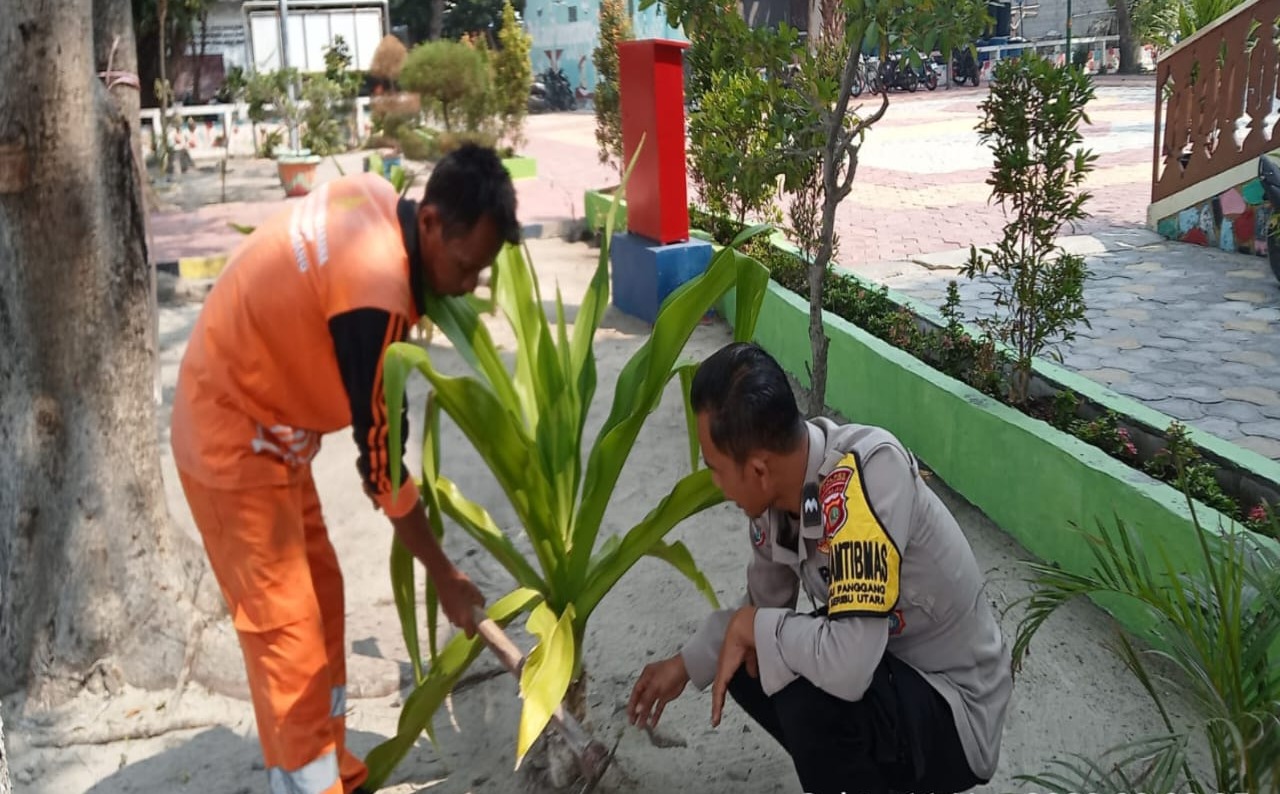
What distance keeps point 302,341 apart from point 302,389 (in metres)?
0.11

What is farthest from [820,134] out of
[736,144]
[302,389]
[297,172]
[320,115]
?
[320,115]

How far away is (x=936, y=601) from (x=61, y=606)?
239 centimetres

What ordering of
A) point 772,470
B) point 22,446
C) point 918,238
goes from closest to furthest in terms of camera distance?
point 772,470 → point 22,446 → point 918,238

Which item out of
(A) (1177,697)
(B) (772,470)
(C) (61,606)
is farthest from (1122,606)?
(C) (61,606)

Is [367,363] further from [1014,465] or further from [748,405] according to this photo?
[1014,465]

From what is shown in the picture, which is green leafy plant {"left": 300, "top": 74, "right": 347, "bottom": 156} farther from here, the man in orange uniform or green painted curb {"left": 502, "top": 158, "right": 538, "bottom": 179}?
the man in orange uniform

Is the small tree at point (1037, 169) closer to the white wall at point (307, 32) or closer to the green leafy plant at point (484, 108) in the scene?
the green leafy plant at point (484, 108)

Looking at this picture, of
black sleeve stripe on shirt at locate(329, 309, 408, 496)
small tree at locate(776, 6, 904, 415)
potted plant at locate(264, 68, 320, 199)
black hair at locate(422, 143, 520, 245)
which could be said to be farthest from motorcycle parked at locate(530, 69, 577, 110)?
black sleeve stripe on shirt at locate(329, 309, 408, 496)

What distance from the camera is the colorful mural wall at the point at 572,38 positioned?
28.3m

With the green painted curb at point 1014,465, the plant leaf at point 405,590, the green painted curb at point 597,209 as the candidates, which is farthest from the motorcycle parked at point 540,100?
the plant leaf at point 405,590

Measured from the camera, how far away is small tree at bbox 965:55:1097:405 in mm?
3580

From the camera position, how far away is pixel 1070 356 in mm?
5059

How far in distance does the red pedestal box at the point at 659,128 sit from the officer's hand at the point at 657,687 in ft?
13.6

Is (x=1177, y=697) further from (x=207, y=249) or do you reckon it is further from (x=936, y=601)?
(x=207, y=249)
